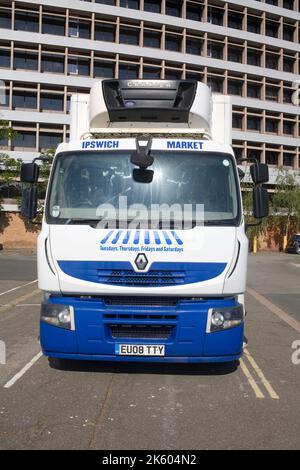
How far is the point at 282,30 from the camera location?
188 feet

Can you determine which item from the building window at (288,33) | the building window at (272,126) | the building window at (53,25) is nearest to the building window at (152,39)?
the building window at (53,25)

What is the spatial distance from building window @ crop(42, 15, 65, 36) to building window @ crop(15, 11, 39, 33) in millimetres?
760

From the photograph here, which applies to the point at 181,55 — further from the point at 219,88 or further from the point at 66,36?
the point at 66,36

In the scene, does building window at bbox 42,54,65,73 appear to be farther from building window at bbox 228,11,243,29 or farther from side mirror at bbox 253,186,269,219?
side mirror at bbox 253,186,269,219

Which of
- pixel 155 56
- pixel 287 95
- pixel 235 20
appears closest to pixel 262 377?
pixel 155 56

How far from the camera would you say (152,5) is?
169 ft

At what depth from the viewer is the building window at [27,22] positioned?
47.2 metres

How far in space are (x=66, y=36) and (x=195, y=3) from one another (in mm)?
15211

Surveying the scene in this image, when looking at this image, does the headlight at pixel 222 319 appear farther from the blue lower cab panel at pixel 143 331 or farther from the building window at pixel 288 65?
the building window at pixel 288 65

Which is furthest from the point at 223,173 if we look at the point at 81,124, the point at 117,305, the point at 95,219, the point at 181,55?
the point at 181,55

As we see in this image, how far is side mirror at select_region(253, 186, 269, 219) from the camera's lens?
20.9 feet

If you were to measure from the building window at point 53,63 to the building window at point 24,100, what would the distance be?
3.00 m

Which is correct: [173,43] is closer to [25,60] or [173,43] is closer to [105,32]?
[105,32]

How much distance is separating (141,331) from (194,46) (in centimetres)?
5258
